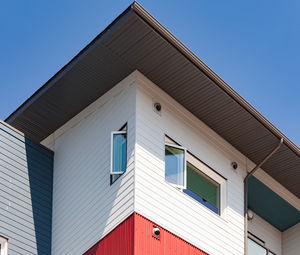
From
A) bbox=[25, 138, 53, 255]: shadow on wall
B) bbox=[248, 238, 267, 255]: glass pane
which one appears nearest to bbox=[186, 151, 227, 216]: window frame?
bbox=[248, 238, 267, 255]: glass pane

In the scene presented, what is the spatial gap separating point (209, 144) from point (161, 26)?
416 centimetres

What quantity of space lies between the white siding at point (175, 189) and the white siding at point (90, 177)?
323 millimetres

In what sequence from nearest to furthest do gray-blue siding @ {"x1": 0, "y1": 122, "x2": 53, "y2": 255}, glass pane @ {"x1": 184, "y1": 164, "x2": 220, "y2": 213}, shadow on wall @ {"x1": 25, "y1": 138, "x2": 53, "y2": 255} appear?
gray-blue siding @ {"x1": 0, "y1": 122, "x2": 53, "y2": 255} < glass pane @ {"x1": 184, "y1": 164, "x2": 220, "y2": 213} < shadow on wall @ {"x1": 25, "y1": 138, "x2": 53, "y2": 255}

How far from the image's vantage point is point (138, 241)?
17859 millimetres

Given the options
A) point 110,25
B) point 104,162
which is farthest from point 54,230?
point 110,25

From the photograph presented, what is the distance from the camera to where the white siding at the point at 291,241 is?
969 inches

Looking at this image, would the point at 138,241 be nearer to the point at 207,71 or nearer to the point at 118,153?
the point at 118,153

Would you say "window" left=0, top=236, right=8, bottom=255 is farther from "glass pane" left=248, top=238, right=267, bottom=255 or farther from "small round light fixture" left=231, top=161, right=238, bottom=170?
"glass pane" left=248, top=238, right=267, bottom=255

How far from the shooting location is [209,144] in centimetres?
2158

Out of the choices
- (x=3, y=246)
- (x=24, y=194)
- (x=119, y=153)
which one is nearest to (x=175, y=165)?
(x=119, y=153)

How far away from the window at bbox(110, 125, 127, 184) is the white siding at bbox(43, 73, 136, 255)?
0.19 m

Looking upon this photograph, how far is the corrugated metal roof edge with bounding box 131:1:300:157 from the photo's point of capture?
1838 centimetres

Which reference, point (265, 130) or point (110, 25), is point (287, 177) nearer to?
point (265, 130)

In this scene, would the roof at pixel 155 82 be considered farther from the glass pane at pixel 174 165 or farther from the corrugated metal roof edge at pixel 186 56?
the glass pane at pixel 174 165
